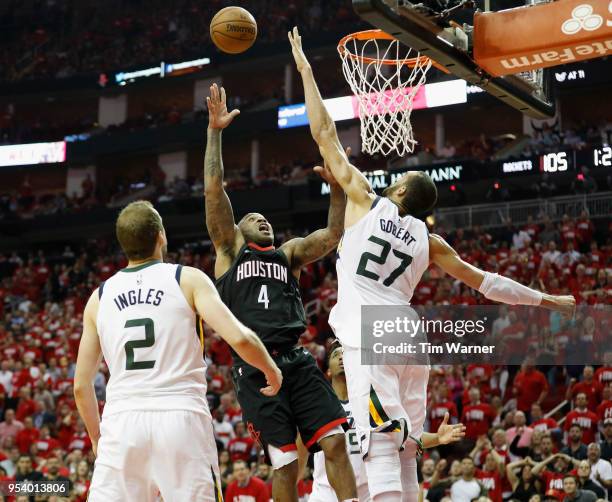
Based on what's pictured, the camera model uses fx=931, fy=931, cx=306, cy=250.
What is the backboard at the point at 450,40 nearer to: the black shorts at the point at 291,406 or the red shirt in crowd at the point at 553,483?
the black shorts at the point at 291,406

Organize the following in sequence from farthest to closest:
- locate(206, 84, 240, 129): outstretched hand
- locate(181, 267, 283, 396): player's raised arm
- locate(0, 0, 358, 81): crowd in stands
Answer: locate(0, 0, 358, 81): crowd in stands, locate(206, 84, 240, 129): outstretched hand, locate(181, 267, 283, 396): player's raised arm

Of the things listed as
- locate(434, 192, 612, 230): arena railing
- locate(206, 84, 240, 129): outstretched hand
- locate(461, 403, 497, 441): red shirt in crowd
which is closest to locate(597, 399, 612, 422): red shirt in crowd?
locate(461, 403, 497, 441): red shirt in crowd

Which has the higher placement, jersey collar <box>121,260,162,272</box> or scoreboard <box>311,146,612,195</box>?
scoreboard <box>311,146,612,195</box>

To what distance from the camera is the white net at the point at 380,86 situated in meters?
9.47

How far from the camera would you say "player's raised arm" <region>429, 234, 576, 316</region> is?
593cm

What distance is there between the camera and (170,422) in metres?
4.36

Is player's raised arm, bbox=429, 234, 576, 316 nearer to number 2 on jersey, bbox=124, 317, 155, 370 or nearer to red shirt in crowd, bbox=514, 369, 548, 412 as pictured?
number 2 on jersey, bbox=124, 317, 155, 370

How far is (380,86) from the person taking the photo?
33.3 feet

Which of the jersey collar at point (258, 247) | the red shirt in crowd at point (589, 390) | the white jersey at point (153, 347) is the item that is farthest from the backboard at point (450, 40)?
the red shirt in crowd at point (589, 390)

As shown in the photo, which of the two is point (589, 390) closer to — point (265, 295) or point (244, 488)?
point (244, 488)

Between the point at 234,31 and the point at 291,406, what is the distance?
3632 millimetres

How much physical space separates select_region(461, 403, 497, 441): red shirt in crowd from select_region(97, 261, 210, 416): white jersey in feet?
27.0

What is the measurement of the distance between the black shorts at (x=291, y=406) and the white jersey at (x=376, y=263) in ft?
1.37

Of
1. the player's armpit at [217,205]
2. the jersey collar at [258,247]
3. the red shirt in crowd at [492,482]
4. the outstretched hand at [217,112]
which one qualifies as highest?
the outstretched hand at [217,112]
